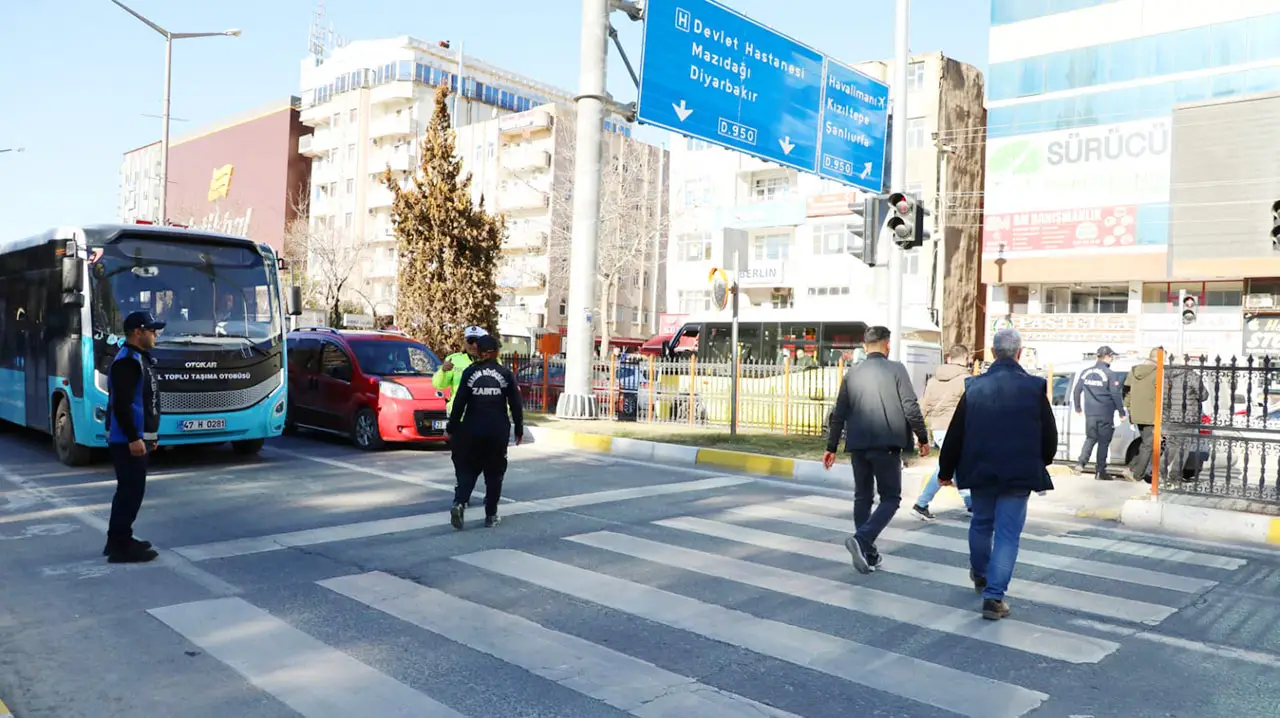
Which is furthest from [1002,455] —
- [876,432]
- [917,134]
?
[917,134]

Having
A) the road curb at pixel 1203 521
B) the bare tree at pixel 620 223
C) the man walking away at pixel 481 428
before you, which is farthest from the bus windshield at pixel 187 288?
the bare tree at pixel 620 223

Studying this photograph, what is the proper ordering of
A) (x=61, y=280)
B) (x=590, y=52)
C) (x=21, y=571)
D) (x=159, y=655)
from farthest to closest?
1. (x=590, y=52)
2. (x=61, y=280)
3. (x=21, y=571)
4. (x=159, y=655)

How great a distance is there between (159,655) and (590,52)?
14704mm

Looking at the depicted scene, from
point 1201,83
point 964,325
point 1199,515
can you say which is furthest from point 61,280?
point 964,325

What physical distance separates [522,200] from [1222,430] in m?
53.4

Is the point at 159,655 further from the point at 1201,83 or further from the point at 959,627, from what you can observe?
the point at 1201,83

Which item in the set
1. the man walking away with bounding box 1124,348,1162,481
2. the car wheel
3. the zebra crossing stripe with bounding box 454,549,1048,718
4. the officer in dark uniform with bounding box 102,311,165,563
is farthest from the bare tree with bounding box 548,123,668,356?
the zebra crossing stripe with bounding box 454,549,1048,718

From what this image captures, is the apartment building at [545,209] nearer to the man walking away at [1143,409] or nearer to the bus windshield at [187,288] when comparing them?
the bus windshield at [187,288]

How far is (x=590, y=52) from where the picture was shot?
17703 millimetres

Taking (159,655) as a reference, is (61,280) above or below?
above

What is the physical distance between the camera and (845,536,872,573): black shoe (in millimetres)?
6879

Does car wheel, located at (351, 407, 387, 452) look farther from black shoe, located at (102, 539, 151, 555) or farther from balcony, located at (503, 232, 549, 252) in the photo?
balcony, located at (503, 232, 549, 252)

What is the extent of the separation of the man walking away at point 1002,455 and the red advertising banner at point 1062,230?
1313 inches

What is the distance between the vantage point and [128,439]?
22.4 feet
